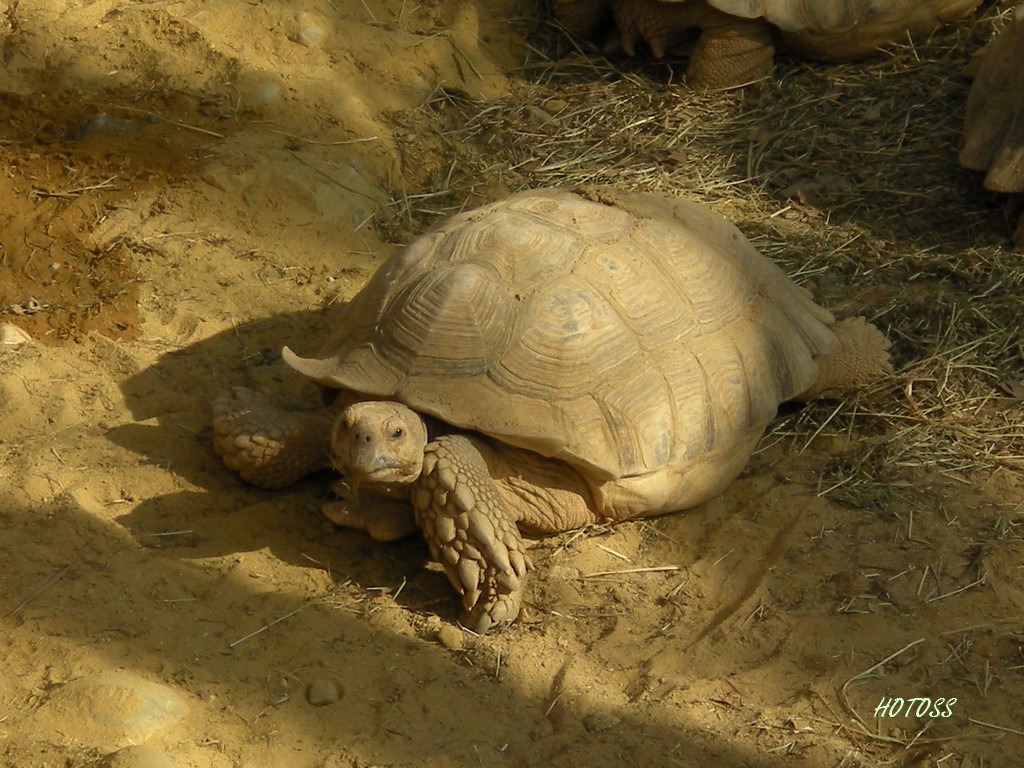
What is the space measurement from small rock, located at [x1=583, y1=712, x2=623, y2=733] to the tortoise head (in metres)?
0.90

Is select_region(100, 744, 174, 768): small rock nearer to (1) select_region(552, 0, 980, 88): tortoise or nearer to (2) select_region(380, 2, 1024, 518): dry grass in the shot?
(2) select_region(380, 2, 1024, 518): dry grass

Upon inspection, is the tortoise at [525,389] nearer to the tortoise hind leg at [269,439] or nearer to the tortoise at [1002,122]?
the tortoise hind leg at [269,439]

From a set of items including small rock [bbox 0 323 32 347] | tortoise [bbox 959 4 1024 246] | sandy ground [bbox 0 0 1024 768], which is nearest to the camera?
sandy ground [bbox 0 0 1024 768]

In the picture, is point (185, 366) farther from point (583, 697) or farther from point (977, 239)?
point (977, 239)

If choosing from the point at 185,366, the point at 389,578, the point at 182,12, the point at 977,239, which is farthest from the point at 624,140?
the point at 389,578

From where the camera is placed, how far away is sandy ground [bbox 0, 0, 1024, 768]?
10.7 ft

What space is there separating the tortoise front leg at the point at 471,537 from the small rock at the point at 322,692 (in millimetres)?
527

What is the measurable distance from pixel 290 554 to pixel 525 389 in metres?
0.95

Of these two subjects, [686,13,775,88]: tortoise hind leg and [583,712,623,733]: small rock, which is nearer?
[583,712,623,733]: small rock

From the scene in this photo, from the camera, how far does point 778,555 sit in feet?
13.2

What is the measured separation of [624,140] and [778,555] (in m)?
3.03

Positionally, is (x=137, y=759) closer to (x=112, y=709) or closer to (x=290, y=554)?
(x=112, y=709)

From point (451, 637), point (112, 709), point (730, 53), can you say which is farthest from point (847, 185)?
point (112, 709)

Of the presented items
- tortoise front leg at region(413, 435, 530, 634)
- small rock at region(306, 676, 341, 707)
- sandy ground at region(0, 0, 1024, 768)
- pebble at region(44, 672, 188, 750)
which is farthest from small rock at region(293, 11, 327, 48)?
pebble at region(44, 672, 188, 750)
